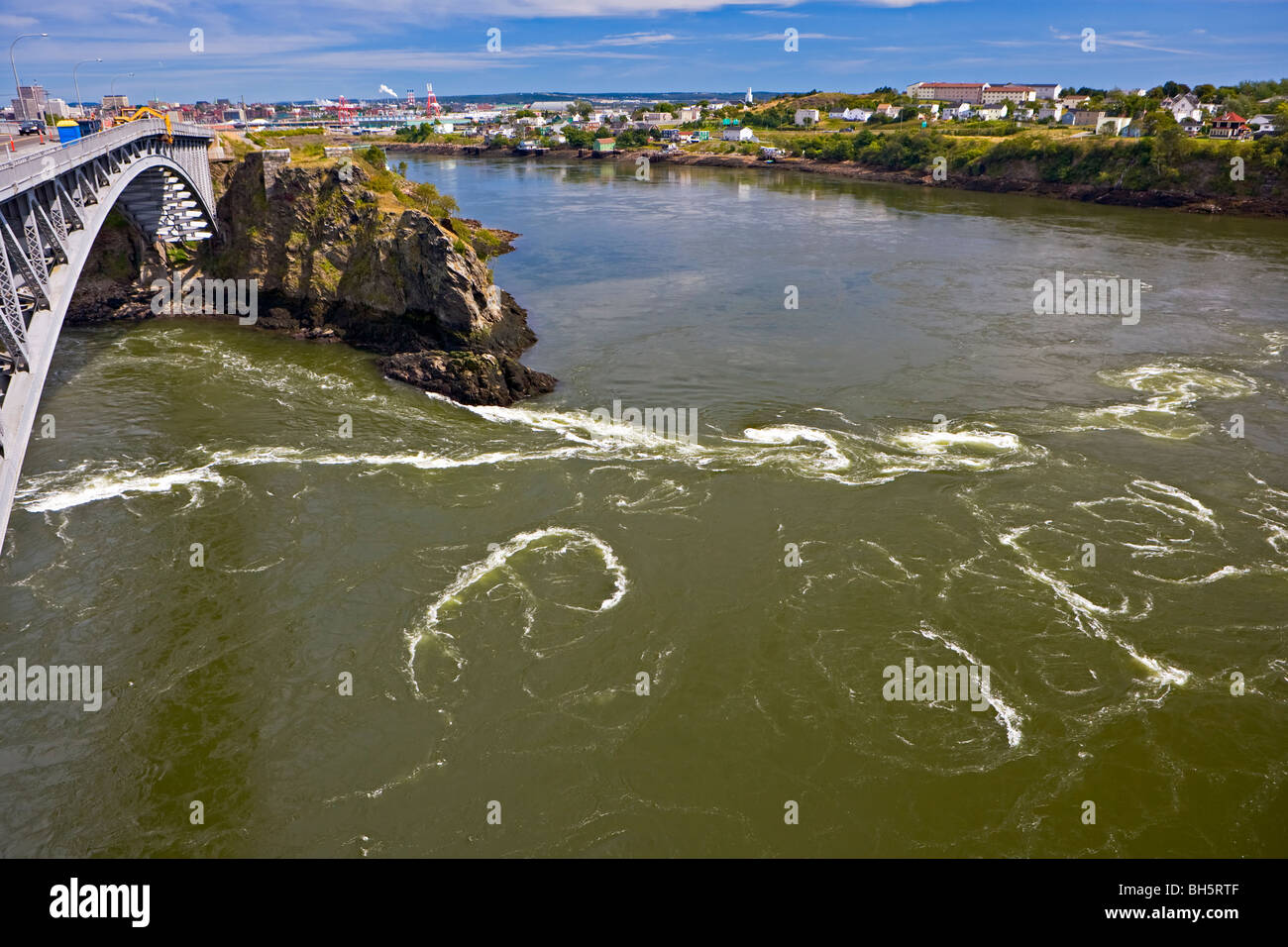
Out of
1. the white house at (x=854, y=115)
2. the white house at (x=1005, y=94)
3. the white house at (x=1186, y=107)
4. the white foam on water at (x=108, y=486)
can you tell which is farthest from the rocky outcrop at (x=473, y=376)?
the white house at (x=1005, y=94)

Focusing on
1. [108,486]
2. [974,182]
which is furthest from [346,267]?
[974,182]

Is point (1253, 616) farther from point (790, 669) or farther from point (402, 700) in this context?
point (402, 700)

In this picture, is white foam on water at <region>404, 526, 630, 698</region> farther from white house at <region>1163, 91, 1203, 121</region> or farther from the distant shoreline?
white house at <region>1163, 91, 1203, 121</region>

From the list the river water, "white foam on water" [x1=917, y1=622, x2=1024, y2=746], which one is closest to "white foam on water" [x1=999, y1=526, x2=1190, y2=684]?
the river water

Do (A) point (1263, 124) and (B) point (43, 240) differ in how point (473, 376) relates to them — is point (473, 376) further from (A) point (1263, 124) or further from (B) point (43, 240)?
(A) point (1263, 124)

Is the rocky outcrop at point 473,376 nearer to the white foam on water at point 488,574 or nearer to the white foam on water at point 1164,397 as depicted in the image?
the white foam on water at point 488,574
